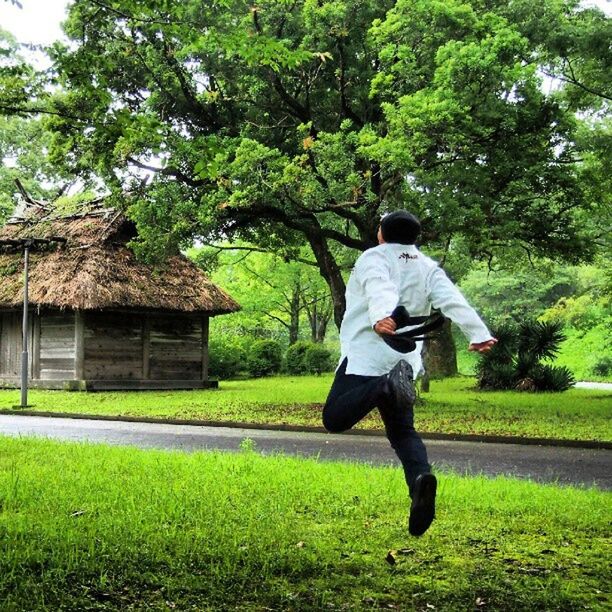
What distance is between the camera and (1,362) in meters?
28.6

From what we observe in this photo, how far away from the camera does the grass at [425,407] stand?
14680mm

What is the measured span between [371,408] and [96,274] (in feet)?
74.2

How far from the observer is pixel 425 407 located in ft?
61.4

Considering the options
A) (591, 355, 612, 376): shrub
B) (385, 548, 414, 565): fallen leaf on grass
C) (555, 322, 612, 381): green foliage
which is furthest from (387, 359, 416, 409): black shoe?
(591, 355, 612, 376): shrub

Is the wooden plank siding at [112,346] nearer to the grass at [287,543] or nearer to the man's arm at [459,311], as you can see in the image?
the grass at [287,543]

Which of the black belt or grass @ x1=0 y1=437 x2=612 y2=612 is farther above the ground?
the black belt

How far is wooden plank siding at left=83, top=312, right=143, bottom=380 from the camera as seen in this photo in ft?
86.7

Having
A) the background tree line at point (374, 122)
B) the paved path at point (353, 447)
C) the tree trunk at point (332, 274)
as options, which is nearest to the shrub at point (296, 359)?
the tree trunk at point (332, 274)

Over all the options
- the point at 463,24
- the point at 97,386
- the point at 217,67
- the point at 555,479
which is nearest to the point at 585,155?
the point at 463,24

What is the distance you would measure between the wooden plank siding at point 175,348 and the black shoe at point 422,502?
80.3 feet

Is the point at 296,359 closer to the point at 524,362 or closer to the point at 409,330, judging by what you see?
the point at 524,362

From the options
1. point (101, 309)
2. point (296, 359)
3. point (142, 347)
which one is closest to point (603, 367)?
point (296, 359)

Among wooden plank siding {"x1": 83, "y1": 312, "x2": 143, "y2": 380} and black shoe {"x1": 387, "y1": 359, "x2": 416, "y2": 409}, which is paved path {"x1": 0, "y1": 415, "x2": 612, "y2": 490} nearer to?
black shoe {"x1": 387, "y1": 359, "x2": 416, "y2": 409}

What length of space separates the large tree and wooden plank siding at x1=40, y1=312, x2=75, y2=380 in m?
8.12
